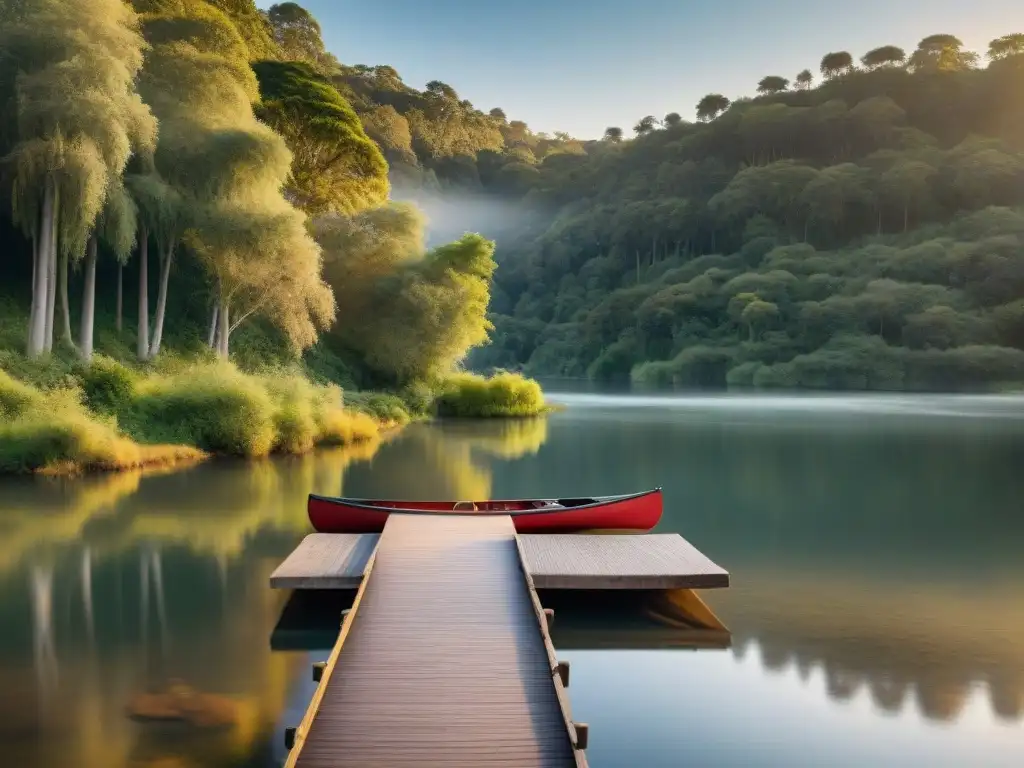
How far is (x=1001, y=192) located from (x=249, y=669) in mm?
Result: 94769

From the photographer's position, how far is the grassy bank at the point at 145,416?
737 inches

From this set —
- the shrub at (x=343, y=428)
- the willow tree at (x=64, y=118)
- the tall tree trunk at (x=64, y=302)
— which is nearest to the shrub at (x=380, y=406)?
the shrub at (x=343, y=428)

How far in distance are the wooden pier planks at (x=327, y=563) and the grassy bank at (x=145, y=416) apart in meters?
9.83

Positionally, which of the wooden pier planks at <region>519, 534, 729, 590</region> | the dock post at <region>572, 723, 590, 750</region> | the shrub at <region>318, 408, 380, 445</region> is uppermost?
the shrub at <region>318, 408, 380, 445</region>

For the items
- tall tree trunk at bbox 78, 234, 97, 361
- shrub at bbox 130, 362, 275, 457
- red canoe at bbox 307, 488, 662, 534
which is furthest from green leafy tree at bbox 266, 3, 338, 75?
red canoe at bbox 307, 488, 662, 534

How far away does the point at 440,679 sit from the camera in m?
6.50

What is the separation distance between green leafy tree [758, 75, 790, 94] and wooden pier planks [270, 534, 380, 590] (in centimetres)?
12547

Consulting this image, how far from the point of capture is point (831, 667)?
8.23 metres

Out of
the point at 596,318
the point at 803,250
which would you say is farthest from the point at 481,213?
the point at 803,250

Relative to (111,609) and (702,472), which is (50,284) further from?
(702,472)

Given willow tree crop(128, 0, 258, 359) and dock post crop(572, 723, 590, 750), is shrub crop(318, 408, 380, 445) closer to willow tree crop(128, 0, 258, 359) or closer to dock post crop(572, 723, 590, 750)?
willow tree crop(128, 0, 258, 359)

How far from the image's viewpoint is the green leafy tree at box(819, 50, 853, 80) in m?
120

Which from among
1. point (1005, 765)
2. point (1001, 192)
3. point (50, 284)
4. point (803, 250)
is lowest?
point (1005, 765)

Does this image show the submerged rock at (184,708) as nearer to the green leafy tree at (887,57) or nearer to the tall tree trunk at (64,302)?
the tall tree trunk at (64,302)
